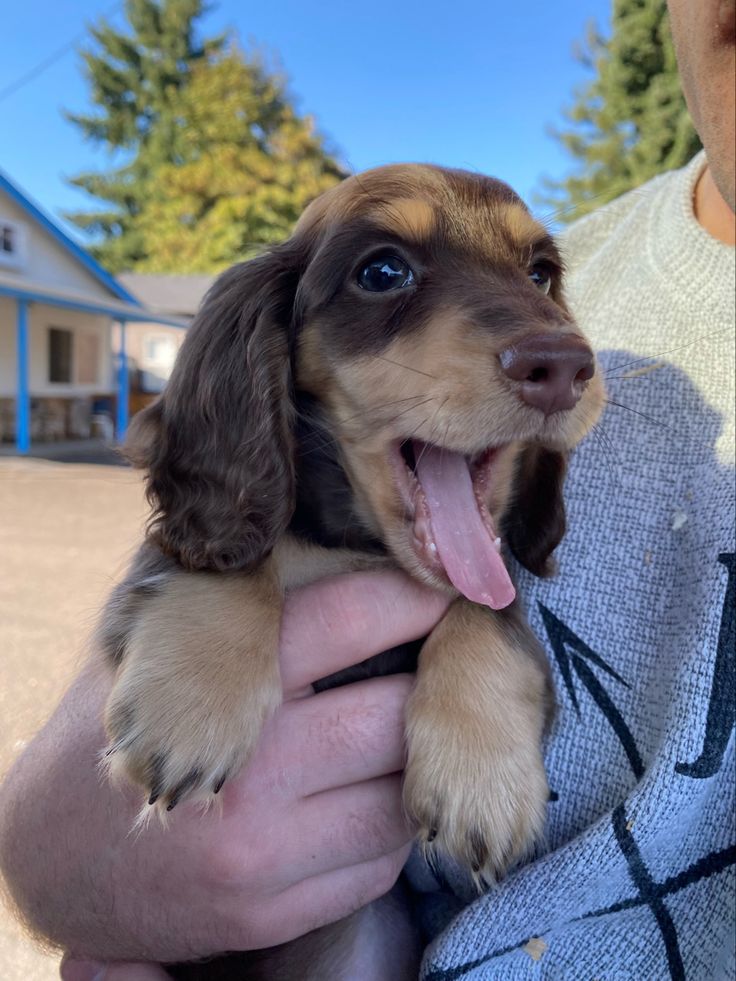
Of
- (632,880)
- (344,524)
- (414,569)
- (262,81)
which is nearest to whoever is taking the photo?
(632,880)

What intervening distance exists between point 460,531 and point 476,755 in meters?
0.46

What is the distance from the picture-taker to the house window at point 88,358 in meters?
21.4

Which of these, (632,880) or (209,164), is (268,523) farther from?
(209,164)

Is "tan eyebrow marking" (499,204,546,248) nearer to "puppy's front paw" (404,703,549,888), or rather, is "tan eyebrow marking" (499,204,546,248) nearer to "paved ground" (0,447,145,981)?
"puppy's front paw" (404,703,549,888)

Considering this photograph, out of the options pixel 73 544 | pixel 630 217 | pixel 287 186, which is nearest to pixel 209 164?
pixel 287 186

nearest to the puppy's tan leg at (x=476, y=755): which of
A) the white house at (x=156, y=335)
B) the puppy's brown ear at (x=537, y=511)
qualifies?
the puppy's brown ear at (x=537, y=511)

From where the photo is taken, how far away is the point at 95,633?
1.93m

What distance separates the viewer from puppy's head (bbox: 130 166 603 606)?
5.34 feet

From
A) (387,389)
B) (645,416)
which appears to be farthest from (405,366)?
(645,416)

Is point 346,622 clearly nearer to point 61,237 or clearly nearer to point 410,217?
point 410,217

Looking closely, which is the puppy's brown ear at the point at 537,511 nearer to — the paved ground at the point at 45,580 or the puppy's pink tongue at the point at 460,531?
the puppy's pink tongue at the point at 460,531

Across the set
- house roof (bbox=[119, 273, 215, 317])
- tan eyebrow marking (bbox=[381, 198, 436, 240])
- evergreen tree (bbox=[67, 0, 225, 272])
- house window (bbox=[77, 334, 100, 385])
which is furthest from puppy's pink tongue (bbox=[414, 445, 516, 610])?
evergreen tree (bbox=[67, 0, 225, 272])

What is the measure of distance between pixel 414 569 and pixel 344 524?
0.25 m

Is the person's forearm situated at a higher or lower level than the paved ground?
higher
